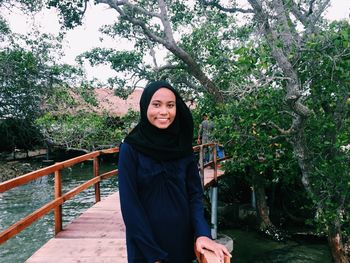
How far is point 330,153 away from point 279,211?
7.11 m

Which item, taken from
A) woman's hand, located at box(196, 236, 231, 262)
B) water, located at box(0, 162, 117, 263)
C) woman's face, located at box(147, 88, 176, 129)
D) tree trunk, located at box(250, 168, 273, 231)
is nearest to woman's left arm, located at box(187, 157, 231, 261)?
woman's hand, located at box(196, 236, 231, 262)

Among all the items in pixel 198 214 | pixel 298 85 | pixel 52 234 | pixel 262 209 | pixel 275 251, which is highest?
pixel 298 85

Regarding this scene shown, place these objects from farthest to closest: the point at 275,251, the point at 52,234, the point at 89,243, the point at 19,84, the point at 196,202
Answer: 1. the point at 19,84
2. the point at 52,234
3. the point at 275,251
4. the point at 89,243
5. the point at 196,202

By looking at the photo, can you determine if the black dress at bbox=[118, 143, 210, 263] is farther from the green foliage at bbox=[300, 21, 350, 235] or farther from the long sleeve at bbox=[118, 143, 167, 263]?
the green foliage at bbox=[300, 21, 350, 235]

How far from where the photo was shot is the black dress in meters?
2.01

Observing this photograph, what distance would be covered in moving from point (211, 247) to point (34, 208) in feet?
52.0

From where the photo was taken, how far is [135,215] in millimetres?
1988

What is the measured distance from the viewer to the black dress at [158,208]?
2.01m

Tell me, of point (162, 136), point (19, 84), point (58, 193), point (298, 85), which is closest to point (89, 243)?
point (58, 193)

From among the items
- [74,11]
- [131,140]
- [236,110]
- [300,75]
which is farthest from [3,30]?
[131,140]

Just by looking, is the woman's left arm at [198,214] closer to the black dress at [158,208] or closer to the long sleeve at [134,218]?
the black dress at [158,208]

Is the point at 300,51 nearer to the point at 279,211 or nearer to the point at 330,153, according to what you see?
the point at 330,153

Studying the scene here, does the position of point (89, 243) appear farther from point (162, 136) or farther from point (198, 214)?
point (162, 136)

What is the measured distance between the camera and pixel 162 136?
215cm
